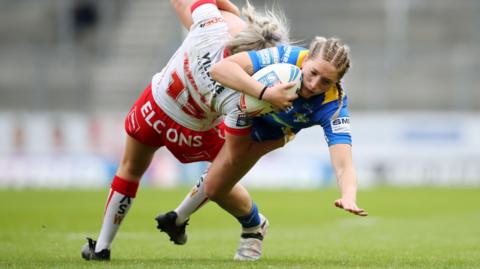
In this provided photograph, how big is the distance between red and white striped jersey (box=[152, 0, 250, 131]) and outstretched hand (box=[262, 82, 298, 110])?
72 centimetres

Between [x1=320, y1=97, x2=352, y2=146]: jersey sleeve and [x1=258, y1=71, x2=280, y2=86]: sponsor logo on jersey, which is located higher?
[x1=258, y1=71, x2=280, y2=86]: sponsor logo on jersey

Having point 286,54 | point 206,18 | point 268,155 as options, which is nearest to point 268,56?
point 286,54

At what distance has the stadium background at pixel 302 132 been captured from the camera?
23953 millimetres

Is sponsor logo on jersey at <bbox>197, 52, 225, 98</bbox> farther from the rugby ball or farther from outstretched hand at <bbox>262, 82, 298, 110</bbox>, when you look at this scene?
outstretched hand at <bbox>262, 82, 298, 110</bbox>

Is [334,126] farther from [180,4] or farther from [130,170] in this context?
[130,170]

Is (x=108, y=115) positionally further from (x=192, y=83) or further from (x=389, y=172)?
(x=192, y=83)

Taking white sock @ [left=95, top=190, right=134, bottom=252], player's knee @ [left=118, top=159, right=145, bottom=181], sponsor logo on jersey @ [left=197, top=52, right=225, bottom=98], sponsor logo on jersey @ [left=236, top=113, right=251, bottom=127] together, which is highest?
sponsor logo on jersey @ [left=197, top=52, right=225, bottom=98]

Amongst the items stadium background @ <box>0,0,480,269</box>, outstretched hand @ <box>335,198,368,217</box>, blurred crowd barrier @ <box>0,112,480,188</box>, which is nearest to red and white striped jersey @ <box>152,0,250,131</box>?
outstretched hand @ <box>335,198,368,217</box>

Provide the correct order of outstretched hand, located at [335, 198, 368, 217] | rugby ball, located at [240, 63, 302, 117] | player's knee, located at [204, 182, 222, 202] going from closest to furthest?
outstretched hand, located at [335, 198, 368, 217] → rugby ball, located at [240, 63, 302, 117] → player's knee, located at [204, 182, 222, 202]

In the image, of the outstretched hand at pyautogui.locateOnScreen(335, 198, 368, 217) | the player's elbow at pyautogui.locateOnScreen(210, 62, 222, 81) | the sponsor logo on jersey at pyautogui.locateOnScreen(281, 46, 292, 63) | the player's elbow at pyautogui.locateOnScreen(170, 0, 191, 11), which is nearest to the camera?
the outstretched hand at pyautogui.locateOnScreen(335, 198, 368, 217)

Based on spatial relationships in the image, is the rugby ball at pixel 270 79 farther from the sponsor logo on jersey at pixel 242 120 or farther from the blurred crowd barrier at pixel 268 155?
the blurred crowd barrier at pixel 268 155

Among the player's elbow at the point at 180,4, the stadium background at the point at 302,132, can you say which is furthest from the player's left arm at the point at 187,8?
the stadium background at the point at 302,132

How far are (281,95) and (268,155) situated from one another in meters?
17.7

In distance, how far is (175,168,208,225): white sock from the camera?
26.3 feet
